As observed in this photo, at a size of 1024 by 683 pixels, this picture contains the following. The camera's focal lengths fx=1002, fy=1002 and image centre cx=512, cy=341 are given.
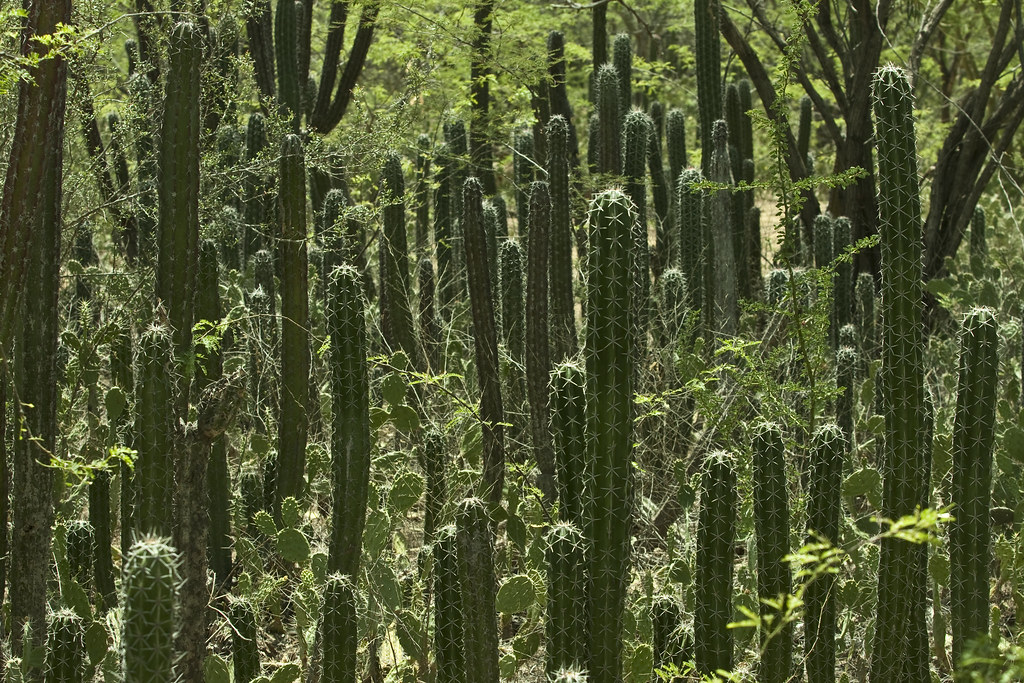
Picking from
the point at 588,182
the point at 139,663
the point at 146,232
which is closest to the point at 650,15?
the point at 588,182

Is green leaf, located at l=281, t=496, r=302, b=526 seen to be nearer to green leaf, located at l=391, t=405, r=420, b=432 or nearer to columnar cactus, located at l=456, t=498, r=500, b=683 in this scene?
green leaf, located at l=391, t=405, r=420, b=432

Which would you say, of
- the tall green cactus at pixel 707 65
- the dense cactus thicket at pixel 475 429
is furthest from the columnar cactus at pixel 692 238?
the tall green cactus at pixel 707 65

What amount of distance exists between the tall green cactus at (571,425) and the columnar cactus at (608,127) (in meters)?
3.93

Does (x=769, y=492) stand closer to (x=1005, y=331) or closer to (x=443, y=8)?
(x=1005, y=331)

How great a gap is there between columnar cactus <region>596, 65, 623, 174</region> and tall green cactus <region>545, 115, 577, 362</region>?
2212 mm

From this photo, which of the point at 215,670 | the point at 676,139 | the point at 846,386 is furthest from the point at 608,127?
the point at 215,670

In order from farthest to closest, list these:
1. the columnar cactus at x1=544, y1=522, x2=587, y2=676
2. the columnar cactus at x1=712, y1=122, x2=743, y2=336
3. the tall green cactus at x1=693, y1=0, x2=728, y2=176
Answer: the tall green cactus at x1=693, y1=0, x2=728, y2=176, the columnar cactus at x1=712, y1=122, x2=743, y2=336, the columnar cactus at x1=544, y1=522, x2=587, y2=676

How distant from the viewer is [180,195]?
10.4ft

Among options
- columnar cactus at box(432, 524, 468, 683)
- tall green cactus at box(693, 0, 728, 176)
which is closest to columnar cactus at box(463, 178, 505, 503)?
columnar cactus at box(432, 524, 468, 683)

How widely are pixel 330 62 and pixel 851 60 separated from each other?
12.7ft

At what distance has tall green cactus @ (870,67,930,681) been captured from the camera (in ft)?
10.3

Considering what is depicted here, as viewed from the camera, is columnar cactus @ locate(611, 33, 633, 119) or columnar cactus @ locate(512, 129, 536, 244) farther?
columnar cactus @ locate(611, 33, 633, 119)

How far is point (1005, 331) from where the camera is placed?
527 cm

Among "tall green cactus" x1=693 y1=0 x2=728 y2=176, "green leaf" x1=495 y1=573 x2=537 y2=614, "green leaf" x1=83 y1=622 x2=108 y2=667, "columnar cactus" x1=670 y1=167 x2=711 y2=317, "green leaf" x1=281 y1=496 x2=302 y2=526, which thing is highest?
"tall green cactus" x1=693 y1=0 x2=728 y2=176
